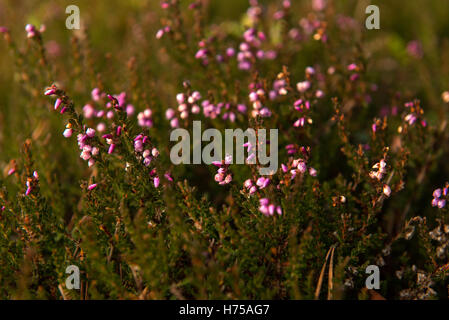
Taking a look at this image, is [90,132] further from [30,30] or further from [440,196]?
[440,196]

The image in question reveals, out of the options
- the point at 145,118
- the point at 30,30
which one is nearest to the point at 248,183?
the point at 145,118

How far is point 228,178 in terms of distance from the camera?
235 cm

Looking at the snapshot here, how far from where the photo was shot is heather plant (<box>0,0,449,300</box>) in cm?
224

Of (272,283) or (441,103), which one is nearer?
(272,283)

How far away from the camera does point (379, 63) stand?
5160 millimetres


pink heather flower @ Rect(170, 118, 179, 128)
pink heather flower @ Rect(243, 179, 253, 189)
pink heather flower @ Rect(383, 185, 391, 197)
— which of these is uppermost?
pink heather flower @ Rect(170, 118, 179, 128)

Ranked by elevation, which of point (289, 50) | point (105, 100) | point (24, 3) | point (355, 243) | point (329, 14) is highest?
point (24, 3)

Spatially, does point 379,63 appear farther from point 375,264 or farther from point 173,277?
point 173,277

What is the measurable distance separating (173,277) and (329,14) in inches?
127

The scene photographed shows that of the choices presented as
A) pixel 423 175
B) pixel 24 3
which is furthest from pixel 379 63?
pixel 24 3
